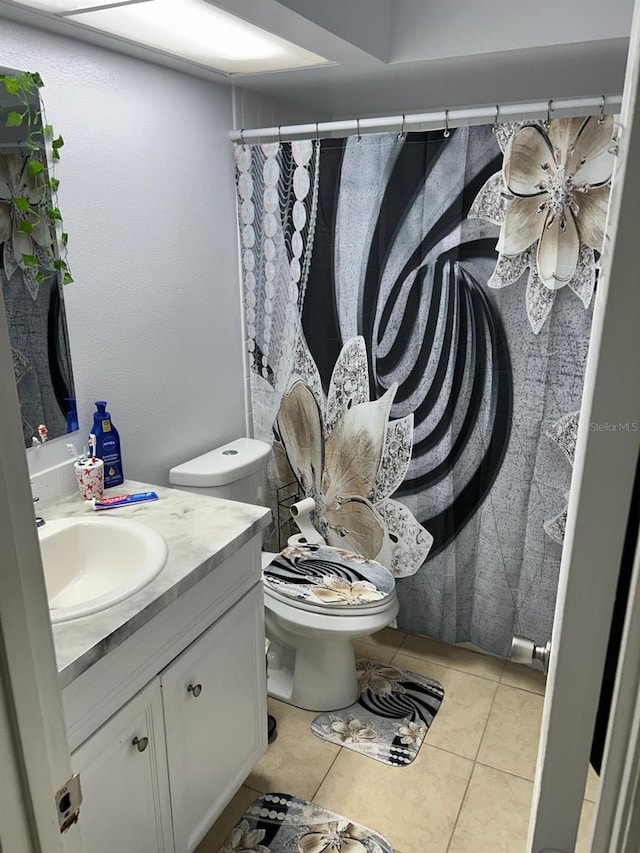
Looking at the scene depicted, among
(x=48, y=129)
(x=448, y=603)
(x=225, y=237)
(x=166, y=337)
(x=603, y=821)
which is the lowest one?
(x=448, y=603)

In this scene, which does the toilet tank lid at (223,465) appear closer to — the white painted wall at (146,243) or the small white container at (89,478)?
the white painted wall at (146,243)

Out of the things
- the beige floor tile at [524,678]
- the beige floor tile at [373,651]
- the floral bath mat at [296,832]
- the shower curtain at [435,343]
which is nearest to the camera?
the floral bath mat at [296,832]

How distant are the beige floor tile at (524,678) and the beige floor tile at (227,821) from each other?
1010 millimetres

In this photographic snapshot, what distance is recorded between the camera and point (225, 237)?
92.9 inches

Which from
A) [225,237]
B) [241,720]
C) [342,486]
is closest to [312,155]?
[225,237]

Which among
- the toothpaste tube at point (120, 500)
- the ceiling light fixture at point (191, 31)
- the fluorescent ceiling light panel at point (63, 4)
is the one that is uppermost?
the ceiling light fixture at point (191, 31)

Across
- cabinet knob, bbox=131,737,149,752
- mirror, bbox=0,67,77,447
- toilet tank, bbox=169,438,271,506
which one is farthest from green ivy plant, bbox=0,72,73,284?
cabinet knob, bbox=131,737,149,752

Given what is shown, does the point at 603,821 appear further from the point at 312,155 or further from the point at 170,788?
the point at 312,155

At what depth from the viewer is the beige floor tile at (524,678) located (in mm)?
2334

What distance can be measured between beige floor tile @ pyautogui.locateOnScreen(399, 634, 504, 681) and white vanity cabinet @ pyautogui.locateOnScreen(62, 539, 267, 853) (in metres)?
0.83

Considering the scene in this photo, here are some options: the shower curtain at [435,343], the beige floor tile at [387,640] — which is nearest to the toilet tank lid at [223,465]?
the shower curtain at [435,343]

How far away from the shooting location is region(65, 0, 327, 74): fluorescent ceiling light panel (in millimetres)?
1488

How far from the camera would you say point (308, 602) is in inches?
80.1

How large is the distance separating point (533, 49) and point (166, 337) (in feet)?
4.56
